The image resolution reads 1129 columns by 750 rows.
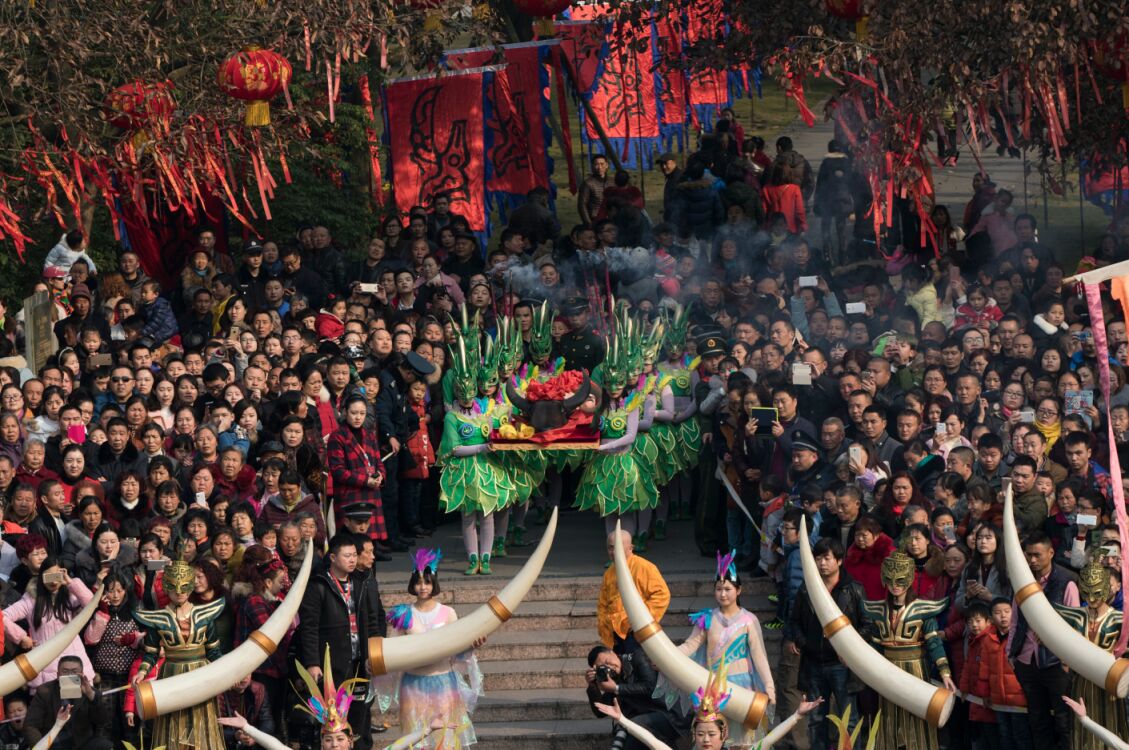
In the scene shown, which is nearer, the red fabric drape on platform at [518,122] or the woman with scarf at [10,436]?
the woman with scarf at [10,436]

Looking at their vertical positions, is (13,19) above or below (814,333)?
above

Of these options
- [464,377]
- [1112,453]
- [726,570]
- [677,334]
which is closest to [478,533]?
[464,377]

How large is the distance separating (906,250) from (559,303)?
3163mm

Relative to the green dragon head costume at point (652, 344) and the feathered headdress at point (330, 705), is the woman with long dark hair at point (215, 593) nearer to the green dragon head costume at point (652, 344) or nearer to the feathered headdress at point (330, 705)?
the feathered headdress at point (330, 705)

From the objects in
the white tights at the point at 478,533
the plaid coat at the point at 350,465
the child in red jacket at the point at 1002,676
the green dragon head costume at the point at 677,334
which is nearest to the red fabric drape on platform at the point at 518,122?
the green dragon head costume at the point at 677,334

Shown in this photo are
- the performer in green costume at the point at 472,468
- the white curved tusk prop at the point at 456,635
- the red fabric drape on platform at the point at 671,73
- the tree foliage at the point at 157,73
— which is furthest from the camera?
the red fabric drape on platform at the point at 671,73

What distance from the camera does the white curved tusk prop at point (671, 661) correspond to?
12.3 metres

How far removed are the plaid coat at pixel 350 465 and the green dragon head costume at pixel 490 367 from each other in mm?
864

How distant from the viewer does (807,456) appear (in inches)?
566

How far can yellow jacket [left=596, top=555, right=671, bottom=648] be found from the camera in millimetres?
13562

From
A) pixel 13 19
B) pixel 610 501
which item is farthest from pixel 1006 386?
pixel 13 19

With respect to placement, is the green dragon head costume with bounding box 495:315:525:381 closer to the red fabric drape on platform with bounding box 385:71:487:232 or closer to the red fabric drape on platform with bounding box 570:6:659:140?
the red fabric drape on platform with bounding box 385:71:487:232

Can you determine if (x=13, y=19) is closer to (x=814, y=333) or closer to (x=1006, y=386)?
(x=814, y=333)

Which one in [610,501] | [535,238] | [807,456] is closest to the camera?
[807,456]
